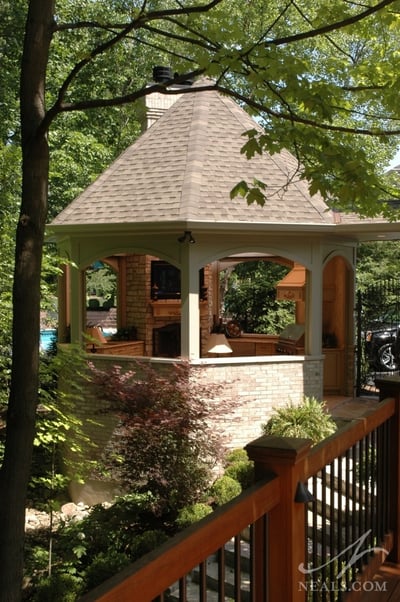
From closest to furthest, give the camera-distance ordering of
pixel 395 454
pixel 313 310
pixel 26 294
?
pixel 395 454, pixel 26 294, pixel 313 310

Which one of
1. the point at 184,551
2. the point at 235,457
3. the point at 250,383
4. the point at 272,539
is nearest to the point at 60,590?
the point at 235,457

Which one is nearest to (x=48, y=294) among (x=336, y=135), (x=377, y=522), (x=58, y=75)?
(x=336, y=135)

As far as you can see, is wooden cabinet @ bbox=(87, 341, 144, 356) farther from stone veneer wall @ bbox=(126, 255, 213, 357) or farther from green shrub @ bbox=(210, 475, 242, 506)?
green shrub @ bbox=(210, 475, 242, 506)

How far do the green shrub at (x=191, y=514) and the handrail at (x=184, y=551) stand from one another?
6169 mm

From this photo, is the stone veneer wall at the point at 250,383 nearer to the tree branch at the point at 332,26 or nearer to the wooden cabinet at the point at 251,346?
the wooden cabinet at the point at 251,346

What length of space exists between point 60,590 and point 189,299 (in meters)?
4.77

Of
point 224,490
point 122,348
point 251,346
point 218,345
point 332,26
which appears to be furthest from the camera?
point 251,346

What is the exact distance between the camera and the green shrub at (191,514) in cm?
823

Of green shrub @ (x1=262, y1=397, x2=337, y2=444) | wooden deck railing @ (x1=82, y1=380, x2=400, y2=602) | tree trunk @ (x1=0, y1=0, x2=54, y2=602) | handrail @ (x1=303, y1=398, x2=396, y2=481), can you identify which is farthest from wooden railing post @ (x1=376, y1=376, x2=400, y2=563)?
green shrub @ (x1=262, y1=397, x2=337, y2=444)

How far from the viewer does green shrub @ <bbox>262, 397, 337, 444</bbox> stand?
29.2ft

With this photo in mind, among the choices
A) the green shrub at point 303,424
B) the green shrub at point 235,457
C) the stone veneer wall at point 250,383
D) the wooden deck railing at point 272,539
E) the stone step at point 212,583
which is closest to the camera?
the wooden deck railing at point 272,539

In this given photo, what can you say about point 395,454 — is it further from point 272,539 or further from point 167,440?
point 167,440

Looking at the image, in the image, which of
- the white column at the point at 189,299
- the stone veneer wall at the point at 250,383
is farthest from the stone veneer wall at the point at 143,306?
the white column at the point at 189,299

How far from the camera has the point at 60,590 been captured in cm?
699
